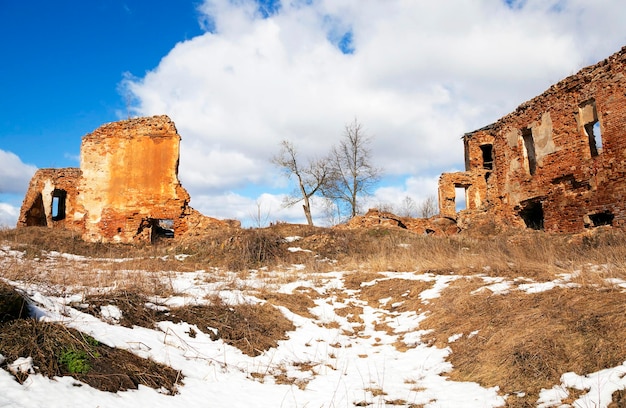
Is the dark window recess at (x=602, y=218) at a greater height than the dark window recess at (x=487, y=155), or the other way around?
the dark window recess at (x=487, y=155)

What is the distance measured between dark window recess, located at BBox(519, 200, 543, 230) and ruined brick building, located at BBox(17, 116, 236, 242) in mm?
14745

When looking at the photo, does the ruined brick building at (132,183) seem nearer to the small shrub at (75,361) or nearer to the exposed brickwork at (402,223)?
the exposed brickwork at (402,223)

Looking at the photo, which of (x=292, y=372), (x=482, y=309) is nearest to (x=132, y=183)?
(x=292, y=372)

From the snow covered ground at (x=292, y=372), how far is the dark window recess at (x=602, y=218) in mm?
11611

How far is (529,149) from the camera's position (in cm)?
2028

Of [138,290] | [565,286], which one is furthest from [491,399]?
[138,290]

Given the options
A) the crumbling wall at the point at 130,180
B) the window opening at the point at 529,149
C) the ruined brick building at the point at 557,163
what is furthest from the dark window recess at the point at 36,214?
the window opening at the point at 529,149

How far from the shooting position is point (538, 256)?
868cm

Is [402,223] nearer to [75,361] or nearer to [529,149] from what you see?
[529,149]

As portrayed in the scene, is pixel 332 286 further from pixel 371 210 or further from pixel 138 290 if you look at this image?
pixel 371 210

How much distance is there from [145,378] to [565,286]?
515 cm

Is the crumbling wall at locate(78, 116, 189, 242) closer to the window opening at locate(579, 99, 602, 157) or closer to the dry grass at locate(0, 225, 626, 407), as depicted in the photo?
the dry grass at locate(0, 225, 626, 407)

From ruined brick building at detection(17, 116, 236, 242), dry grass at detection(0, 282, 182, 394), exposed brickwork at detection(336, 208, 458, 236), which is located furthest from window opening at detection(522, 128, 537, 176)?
dry grass at detection(0, 282, 182, 394)

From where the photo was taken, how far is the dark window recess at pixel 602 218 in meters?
15.1
